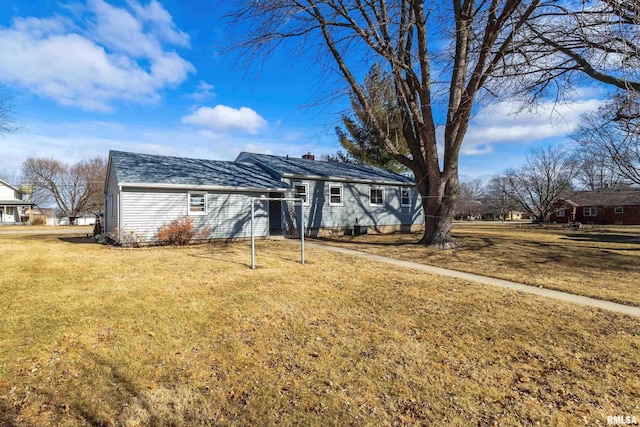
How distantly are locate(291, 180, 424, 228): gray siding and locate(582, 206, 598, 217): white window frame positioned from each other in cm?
3897

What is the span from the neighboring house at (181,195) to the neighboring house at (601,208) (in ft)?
162

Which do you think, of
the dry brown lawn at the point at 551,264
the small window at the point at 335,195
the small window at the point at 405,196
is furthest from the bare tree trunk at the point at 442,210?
the small window at the point at 405,196

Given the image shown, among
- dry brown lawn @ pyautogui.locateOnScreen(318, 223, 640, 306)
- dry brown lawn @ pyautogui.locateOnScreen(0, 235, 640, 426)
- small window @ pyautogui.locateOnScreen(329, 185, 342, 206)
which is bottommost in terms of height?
dry brown lawn @ pyautogui.locateOnScreen(0, 235, 640, 426)

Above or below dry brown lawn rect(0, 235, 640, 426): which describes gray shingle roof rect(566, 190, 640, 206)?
above

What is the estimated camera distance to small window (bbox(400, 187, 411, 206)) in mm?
22812

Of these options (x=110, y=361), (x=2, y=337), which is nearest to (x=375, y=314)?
(x=110, y=361)

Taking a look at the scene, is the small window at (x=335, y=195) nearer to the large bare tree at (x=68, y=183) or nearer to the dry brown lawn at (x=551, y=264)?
the dry brown lawn at (x=551, y=264)

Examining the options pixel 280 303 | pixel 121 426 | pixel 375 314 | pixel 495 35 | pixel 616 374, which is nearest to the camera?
pixel 121 426

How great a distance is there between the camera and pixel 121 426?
2.92 metres

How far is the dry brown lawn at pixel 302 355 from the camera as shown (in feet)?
10.3

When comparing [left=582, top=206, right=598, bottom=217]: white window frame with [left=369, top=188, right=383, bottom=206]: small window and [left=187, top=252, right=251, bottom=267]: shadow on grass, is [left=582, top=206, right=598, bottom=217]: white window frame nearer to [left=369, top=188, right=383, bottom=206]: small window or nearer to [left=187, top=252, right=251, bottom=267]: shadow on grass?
[left=369, top=188, right=383, bottom=206]: small window

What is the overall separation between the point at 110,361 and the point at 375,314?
3.80 m

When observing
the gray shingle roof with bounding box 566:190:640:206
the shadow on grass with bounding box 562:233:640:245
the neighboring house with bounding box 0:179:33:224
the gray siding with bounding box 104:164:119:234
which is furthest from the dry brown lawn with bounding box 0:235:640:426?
the gray shingle roof with bounding box 566:190:640:206

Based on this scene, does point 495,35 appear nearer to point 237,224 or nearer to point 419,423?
point 419,423
